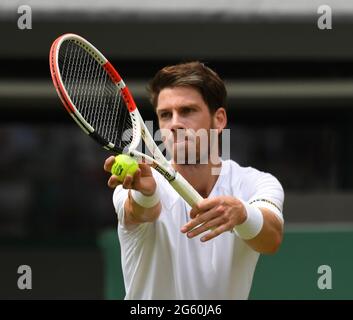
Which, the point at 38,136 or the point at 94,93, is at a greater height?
the point at 38,136

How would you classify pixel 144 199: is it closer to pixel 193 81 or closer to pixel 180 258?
pixel 180 258

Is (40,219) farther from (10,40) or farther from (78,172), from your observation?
(10,40)

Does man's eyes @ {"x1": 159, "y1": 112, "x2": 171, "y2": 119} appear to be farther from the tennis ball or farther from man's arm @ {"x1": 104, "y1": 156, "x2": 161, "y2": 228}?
the tennis ball

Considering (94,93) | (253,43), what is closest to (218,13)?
(253,43)

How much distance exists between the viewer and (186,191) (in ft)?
10.0

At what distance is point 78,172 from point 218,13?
5.11m

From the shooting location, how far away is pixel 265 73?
9297 mm

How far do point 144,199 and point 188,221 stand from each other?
0.32 meters

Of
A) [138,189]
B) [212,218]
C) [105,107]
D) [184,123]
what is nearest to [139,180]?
[138,189]

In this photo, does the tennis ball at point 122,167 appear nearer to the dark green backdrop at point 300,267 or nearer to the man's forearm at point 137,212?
the man's forearm at point 137,212

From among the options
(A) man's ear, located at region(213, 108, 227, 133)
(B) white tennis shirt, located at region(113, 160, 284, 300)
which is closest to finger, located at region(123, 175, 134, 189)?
(B) white tennis shirt, located at region(113, 160, 284, 300)

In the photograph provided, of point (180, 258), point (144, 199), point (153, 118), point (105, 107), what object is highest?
point (153, 118)

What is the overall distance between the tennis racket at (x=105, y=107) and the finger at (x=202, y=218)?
0.50 ft

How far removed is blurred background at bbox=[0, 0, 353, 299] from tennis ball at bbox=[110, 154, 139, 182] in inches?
125
